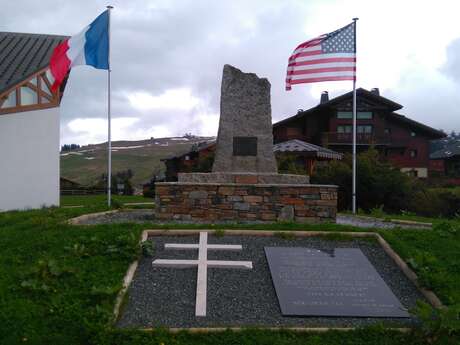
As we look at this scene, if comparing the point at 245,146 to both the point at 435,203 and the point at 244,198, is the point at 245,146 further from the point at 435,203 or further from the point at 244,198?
the point at 435,203

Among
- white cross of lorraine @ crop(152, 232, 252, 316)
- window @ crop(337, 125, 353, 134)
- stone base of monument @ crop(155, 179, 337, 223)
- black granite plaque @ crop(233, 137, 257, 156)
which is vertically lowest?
white cross of lorraine @ crop(152, 232, 252, 316)

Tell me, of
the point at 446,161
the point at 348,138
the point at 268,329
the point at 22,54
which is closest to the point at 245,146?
the point at 268,329

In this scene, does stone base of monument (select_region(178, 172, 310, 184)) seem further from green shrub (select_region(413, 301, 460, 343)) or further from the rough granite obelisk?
green shrub (select_region(413, 301, 460, 343))

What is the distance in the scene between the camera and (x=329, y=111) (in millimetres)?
35406

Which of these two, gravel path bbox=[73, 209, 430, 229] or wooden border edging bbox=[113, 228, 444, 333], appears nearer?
Answer: wooden border edging bbox=[113, 228, 444, 333]

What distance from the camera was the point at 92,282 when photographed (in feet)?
17.9

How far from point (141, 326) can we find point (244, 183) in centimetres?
531

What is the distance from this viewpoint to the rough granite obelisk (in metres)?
10.2

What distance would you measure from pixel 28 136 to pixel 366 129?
26.1m

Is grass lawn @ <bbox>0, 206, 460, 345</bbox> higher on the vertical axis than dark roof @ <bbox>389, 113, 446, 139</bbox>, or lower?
lower

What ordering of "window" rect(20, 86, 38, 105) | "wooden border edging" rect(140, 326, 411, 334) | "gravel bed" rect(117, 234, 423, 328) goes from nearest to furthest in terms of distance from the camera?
"wooden border edging" rect(140, 326, 411, 334), "gravel bed" rect(117, 234, 423, 328), "window" rect(20, 86, 38, 105)

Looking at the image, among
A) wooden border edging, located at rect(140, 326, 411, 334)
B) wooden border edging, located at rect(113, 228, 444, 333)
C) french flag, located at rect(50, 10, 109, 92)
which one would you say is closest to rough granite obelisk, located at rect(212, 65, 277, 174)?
wooden border edging, located at rect(113, 228, 444, 333)

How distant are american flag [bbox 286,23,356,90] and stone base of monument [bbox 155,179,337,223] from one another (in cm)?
337

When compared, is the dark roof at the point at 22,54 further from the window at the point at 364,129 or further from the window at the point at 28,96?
the window at the point at 364,129
